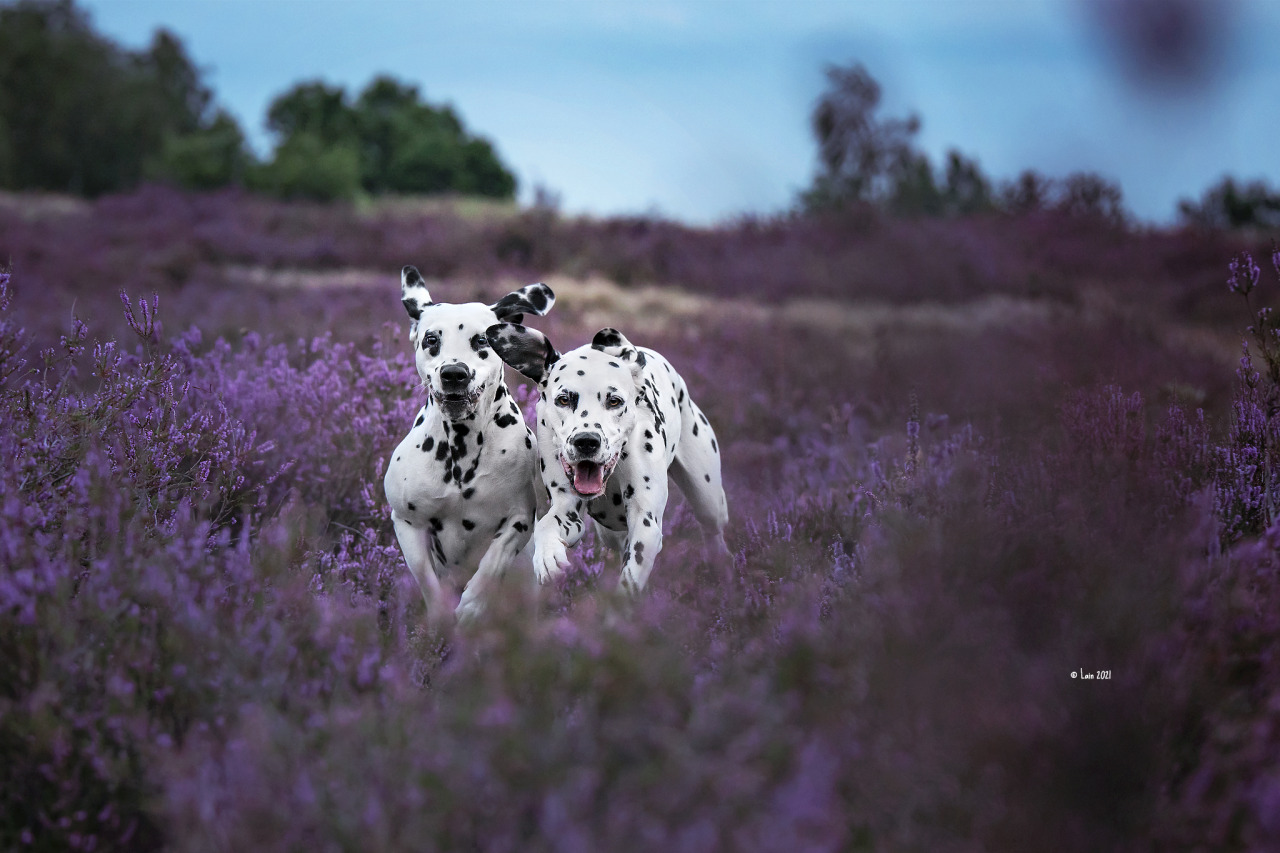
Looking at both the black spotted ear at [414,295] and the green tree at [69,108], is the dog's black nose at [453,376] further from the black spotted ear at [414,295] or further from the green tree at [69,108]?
the green tree at [69,108]

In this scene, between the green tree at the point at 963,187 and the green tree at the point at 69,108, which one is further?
the green tree at the point at 69,108

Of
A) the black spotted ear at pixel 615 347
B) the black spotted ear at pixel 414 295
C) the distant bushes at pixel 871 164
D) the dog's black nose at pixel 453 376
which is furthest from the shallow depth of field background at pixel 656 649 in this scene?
the distant bushes at pixel 871 164

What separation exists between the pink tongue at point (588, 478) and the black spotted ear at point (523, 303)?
3.02 ft

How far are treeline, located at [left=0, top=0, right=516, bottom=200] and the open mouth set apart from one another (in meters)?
37.6

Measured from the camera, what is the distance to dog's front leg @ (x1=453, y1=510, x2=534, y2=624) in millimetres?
4297

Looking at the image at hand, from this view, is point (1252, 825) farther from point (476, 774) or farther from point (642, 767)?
point (476, 774)

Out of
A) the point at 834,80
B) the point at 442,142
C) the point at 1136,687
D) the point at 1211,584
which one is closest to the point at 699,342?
the point at 1211,584

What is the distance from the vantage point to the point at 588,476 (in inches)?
161

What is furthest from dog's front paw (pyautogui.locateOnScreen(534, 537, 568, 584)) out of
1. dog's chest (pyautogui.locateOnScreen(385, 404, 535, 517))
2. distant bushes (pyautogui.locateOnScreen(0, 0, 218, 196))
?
distant bushes (pyautogui.locateOnScreen(0, 0, 218, 196))

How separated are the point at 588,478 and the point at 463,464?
2.39 ft

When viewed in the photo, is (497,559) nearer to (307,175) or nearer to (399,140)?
(307,175)

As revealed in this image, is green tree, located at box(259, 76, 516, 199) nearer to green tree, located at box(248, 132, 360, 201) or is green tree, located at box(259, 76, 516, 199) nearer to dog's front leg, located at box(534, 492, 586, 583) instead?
green tree, located at box(248, 132, 360, 201)

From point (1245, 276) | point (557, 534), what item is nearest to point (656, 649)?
point (557, 534)

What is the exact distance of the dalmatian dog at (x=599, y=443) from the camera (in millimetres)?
4086
